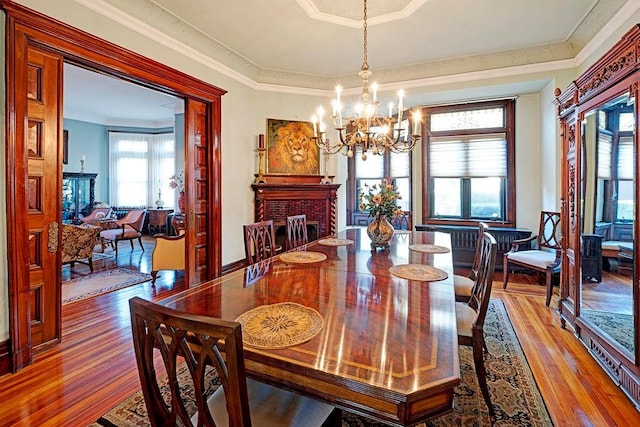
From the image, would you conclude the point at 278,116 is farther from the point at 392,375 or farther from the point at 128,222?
the point at 392,375

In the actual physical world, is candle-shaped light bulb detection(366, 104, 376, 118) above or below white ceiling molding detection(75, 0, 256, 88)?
below

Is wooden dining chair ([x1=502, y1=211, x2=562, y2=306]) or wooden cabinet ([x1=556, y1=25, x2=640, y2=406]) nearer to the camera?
wooden cabinet ([x1=556, y1=25, x2=640, y2=406])

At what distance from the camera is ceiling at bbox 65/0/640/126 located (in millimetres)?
3195

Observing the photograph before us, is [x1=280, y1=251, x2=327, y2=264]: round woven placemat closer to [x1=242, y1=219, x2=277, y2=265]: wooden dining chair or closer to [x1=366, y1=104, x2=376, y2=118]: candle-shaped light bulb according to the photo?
[x1=242, y1=219, x2=277, y2=265]: wooden dining chair

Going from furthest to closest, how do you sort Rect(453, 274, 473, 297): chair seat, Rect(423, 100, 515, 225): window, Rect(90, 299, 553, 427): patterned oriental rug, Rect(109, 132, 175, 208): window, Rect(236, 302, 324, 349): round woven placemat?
Rect(109, 132, 175, 208): window
Rect(423, 100, 515, 225): window
Rect(453, 274, 473, 297): chair seat
Rect(90, 299, 553, 427): patterned oriental rug
Rect(236, 302, 324, 349): round woven placemat

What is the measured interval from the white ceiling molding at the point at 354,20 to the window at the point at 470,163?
Result: 2296 mm

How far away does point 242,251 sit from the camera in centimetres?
477

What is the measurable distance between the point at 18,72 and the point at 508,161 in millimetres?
5618

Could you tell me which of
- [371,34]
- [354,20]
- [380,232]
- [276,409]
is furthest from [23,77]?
[371,34]

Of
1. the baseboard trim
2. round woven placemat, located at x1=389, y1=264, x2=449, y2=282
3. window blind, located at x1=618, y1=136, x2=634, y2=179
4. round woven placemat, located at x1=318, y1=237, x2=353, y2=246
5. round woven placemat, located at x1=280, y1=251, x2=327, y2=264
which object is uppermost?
window blind, located at x1=618, y1=136, x2=634, y2=179

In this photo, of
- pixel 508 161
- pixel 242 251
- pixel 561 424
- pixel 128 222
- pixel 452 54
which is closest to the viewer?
pixel 561 424

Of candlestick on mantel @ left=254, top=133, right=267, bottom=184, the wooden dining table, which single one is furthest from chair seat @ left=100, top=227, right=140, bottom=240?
the wooden dining table

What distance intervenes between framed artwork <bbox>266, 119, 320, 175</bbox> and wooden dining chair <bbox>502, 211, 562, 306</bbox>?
2.98 m

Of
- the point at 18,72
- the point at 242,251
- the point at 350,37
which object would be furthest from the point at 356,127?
the point at 242,251
